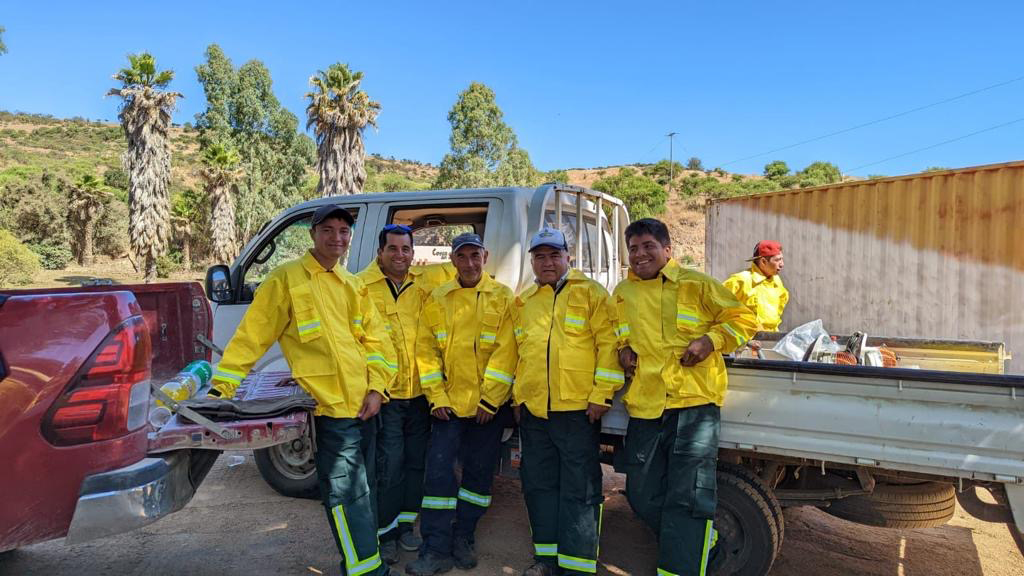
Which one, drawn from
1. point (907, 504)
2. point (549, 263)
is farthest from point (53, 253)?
point (907, 504)

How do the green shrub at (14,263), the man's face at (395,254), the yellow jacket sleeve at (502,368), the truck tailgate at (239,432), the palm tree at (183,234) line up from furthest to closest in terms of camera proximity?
the palm tree at (183,234) < the green shrub at (14,263) < the man's face at (395,254) < the yellow jacket sleeve at (502,368) < the truck tailgate at (239,432)

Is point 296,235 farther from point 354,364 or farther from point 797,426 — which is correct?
point 797,426

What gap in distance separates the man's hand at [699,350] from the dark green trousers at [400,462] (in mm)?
1534

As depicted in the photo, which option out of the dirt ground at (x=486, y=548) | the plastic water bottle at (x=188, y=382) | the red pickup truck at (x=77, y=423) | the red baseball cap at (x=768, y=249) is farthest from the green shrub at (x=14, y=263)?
the red baseball cap at (x=768, y=249)

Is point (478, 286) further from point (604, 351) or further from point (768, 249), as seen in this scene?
point (768, 249)

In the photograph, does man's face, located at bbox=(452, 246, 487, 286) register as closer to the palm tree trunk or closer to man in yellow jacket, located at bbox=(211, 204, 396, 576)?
man in yellow jacket, located at bbox=(211, 204, 396, 576)

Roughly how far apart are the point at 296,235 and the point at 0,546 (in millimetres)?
2794

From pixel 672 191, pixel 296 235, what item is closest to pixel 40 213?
pixel 296 235

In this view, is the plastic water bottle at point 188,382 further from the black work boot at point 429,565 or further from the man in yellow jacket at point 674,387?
the man in yellow jacket at point 674,387

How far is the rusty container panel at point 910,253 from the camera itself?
5789 millimetres

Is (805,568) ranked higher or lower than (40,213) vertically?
lower

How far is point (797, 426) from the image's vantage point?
269cm

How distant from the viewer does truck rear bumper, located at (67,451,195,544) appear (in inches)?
86.7

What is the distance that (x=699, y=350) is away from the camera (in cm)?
270
